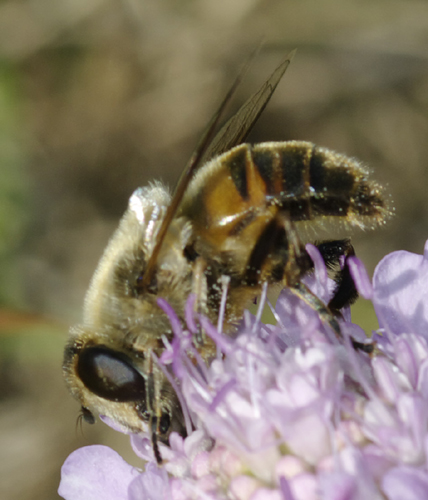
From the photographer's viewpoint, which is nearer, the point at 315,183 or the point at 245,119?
the point at 315,183

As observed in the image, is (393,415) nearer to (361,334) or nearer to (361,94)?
(361,334)

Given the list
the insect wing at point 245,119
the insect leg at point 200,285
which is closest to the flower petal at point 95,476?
the insect leg at point 200,285

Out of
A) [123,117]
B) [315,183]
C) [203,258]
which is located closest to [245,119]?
[315,183]

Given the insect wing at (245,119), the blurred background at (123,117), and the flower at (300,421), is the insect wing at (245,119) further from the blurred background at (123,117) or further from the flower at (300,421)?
the blurred background at (123,117)

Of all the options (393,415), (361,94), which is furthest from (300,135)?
(393,415)

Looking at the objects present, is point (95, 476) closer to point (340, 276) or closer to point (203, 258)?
point (203, 258)

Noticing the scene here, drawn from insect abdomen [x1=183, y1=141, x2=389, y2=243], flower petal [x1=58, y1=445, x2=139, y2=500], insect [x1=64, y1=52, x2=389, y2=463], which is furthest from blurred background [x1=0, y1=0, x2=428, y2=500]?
insect abdomen [x1=183, y1=141, x2=389, y2=243]

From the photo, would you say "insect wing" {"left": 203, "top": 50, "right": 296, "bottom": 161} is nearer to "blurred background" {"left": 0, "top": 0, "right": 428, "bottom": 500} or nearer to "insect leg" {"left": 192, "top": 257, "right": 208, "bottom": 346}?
"insect leg" {"left": 192, "top": 257, "right": 208, "bottom": 346}
